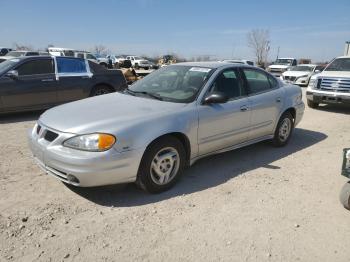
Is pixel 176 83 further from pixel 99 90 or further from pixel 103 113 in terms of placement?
pixel 99 90

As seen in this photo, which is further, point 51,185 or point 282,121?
point 282,121

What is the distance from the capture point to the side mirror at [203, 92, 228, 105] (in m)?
4.52

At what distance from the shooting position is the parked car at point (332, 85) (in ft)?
32.7

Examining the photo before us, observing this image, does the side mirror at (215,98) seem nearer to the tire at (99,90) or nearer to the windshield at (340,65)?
the tire at (99,90)

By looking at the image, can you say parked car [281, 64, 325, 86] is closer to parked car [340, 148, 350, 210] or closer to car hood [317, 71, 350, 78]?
car hood [317, 71, 350, 78]

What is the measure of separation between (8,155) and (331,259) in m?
4.62

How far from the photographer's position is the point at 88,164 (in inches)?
141

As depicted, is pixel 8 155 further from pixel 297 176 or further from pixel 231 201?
pixel 297 176

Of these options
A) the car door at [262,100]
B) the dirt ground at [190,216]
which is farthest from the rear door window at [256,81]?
the dirt ground at [190,216]

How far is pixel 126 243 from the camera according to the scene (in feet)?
10.4

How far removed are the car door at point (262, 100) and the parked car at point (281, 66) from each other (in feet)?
66.1

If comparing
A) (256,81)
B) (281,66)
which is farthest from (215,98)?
(281,66)

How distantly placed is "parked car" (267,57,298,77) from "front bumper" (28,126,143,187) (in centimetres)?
2307

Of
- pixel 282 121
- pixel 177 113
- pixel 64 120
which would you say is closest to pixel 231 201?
pixel 177 113
